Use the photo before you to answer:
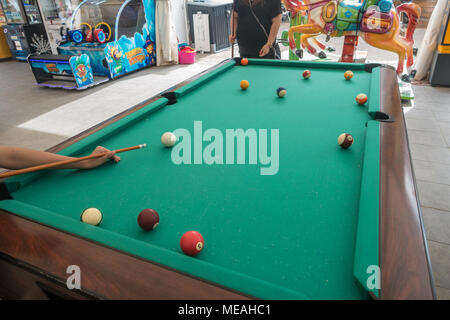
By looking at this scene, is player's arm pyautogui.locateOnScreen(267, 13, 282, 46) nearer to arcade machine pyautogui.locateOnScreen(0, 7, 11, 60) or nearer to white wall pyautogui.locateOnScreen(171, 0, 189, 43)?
white wall pyautogui.locateOnScreen(171, 0, 189, 43)

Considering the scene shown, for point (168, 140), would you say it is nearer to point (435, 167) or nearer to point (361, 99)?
point (361, 99)

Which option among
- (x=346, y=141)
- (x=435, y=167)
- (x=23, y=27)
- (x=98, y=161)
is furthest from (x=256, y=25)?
(x=23, y=27)

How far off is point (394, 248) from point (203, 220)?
1.77 feet

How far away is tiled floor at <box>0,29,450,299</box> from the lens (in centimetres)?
188

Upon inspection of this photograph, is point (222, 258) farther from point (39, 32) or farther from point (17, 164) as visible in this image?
point (39, 32)

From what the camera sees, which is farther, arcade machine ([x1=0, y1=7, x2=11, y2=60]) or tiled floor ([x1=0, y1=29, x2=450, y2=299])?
arcade machine ([x1=0, y1=7, x2=11, y2=60])

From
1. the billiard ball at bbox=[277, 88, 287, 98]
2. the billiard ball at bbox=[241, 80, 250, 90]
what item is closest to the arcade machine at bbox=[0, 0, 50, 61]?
the billiard ball at bbox=[241, 80, 250, 90]

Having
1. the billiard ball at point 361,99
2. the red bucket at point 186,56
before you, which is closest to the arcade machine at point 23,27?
the red bucket at point 186,56

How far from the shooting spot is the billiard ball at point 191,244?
75cm

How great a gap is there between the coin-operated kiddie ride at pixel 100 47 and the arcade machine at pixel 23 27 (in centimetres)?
214

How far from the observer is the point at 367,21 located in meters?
3.52

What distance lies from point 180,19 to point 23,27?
3875 millimetres

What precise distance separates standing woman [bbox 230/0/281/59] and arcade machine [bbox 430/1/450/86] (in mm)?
2631

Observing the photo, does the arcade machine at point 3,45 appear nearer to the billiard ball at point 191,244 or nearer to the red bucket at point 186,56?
the red bucket at point 186,56
